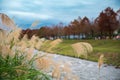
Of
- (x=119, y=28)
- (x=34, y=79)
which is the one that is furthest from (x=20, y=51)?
(x=119, y=28)

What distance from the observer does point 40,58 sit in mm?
1771

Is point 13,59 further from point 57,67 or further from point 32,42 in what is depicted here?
point 57,67

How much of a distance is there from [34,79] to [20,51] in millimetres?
183

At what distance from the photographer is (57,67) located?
1675 millimetres

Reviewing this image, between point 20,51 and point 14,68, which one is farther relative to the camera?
point 20,51

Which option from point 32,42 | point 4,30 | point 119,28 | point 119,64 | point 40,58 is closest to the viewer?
point 4,30

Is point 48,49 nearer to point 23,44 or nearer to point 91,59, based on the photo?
point 23,44

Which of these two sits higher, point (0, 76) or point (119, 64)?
point (0, 76)

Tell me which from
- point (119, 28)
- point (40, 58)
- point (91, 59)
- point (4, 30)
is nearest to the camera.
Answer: point (4, 30)

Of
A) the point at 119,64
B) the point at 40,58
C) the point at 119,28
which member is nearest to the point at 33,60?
the point at 40,58

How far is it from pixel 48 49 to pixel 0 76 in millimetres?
297

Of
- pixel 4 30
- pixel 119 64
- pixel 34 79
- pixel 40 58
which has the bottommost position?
pixel 119 64

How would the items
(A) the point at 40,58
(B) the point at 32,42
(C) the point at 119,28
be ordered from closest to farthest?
(A) the point at 40,58 → (B) the point at 32,42 → (C) the point at 119,28

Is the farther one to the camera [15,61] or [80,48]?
[15,61]
